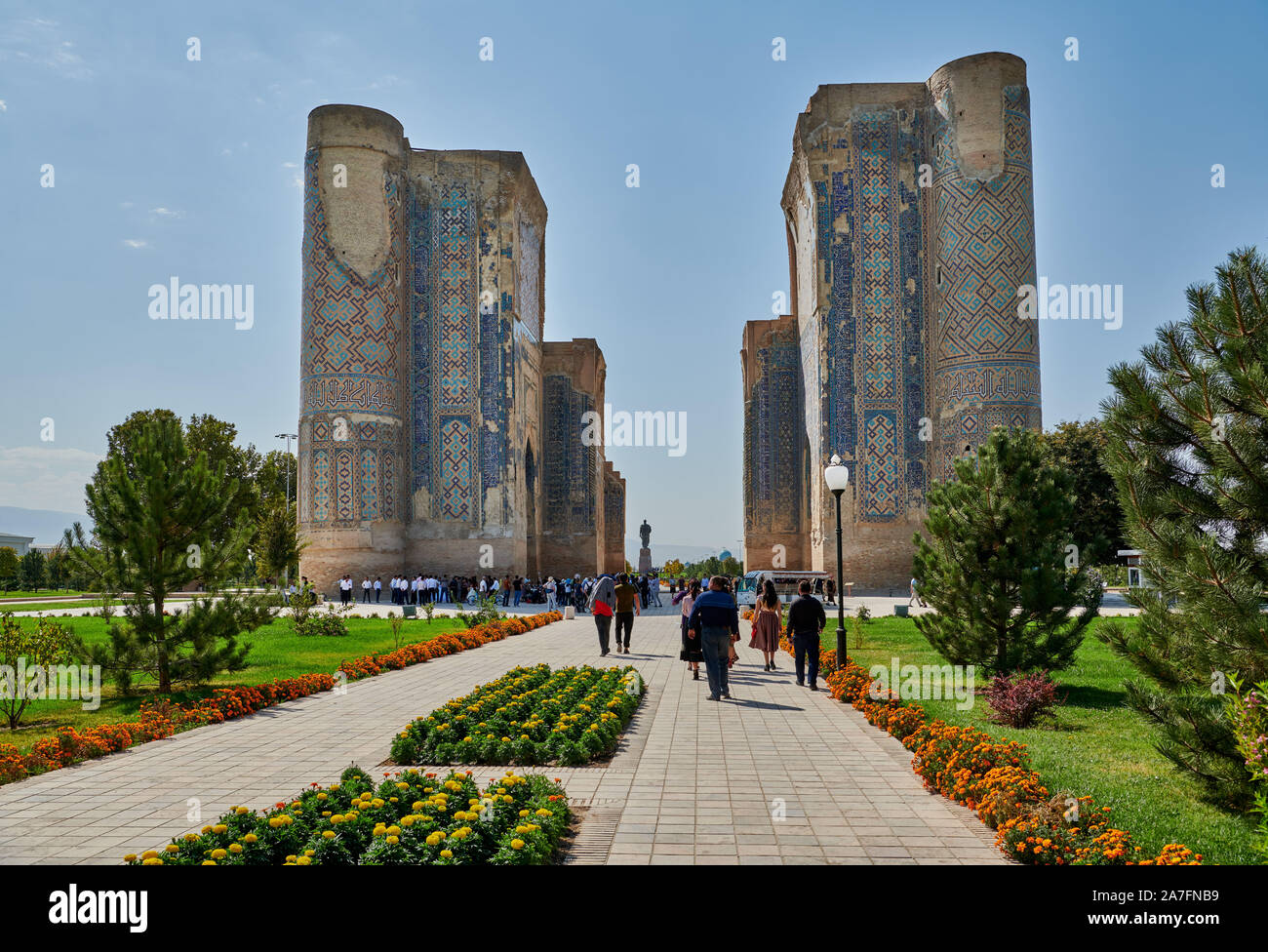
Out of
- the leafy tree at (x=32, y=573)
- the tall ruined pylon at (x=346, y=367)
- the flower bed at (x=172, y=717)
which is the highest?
the tall ruined pylon at (x=346, y=367)

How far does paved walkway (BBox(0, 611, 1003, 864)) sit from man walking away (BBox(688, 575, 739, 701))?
256 mm

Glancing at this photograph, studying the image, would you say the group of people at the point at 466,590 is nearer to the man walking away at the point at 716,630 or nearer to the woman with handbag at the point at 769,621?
the woman with handbag at the point at 769,621

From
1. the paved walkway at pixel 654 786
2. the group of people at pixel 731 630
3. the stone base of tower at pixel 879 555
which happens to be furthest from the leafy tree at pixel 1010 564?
the stone base of tower at pixel 879 555

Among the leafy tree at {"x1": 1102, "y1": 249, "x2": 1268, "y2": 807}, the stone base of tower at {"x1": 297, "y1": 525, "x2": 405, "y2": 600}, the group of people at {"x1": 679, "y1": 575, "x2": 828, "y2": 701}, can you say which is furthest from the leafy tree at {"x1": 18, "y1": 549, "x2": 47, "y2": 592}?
the leafy tree at {"x1": 1102, "y1": 249, "x2": 1268, "y2": 807}

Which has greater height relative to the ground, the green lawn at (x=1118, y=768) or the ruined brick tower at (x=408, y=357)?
the ruined brick tower at (x=408, y=357)

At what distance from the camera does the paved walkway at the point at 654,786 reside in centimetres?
475

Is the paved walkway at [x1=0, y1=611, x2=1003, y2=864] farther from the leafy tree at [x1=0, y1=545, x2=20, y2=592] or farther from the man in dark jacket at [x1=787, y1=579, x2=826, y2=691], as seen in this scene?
the leafy tree at [x1=0, y1=545, x2=20, y2=592]

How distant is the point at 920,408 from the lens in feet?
104

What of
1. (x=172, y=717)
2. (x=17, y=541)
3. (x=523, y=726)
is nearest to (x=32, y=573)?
(x=17, y=541)

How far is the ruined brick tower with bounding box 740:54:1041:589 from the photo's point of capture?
3003 cm

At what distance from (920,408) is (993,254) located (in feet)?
18.5

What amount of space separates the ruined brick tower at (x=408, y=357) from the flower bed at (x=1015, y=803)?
26973 mm

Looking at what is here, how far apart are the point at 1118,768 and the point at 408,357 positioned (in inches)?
1212
